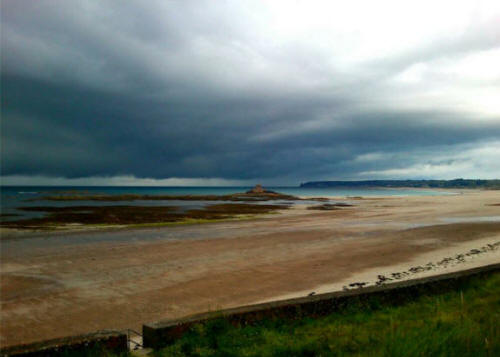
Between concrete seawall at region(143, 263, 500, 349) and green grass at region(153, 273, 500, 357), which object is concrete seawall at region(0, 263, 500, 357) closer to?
concrete seawall at region(143, 263, 500, 349)

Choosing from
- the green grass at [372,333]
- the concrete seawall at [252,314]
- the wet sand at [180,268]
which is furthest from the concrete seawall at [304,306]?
the wet sand at [180,268]

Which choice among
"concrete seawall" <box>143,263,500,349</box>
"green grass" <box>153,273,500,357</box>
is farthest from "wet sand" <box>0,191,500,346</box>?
"green grass" <box>153,273,500,357</box>

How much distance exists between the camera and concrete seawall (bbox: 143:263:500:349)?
20.2ft

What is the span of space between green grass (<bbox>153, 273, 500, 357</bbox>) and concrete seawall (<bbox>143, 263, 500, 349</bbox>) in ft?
0.52

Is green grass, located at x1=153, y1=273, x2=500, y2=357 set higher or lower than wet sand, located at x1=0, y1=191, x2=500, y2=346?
higher

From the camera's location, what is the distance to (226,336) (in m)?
5.93

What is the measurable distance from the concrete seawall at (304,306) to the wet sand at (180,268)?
145 inches

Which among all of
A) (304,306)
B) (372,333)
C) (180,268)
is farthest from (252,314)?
(180,268)

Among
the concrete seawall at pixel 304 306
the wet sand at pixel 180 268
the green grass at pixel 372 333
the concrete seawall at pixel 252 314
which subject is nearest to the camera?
the green grass at pixel 372 333

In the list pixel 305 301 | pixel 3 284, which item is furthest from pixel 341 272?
pixel 3 284

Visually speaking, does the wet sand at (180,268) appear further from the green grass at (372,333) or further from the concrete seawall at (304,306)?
the green grass at (372,333)

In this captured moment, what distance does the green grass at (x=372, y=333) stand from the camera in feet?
15.4

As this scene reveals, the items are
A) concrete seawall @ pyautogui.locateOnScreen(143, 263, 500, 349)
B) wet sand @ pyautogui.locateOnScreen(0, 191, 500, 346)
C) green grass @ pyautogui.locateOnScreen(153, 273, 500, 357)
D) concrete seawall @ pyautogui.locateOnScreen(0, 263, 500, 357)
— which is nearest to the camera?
green grass @ pyautogui.locateOnScreen(153, 273, 500, 357)

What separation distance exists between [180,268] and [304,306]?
30.7 ft
